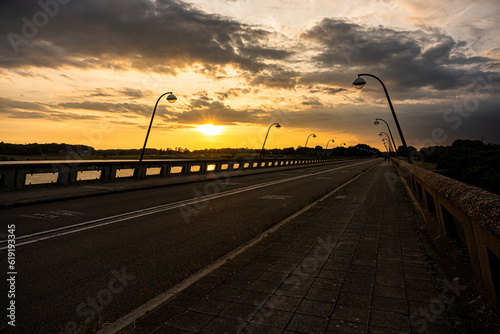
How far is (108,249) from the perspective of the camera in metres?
5.73

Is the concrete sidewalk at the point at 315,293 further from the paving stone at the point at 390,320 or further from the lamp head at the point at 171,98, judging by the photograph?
the lamp head at the point at 171,98

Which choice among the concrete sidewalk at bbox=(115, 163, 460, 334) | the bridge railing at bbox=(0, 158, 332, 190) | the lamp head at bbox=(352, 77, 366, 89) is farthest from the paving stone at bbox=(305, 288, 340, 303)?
the lamp head at bbox=(352, 77, 366, 89)

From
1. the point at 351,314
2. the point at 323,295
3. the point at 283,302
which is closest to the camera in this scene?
the point at 351,314

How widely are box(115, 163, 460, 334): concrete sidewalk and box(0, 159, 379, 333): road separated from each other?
2.49 ft

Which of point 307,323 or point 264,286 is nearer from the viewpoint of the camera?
point 307,323

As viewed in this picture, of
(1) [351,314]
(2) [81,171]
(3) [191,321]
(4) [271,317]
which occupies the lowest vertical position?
(2) [81,171]

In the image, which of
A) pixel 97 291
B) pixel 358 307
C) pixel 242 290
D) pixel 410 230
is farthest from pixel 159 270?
pixel 410 230

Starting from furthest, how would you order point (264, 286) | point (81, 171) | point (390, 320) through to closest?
point (81, 171) < point (264, 286) < point (390, 320)

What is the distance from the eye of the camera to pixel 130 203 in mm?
11102

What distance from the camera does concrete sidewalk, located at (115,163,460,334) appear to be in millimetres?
2947

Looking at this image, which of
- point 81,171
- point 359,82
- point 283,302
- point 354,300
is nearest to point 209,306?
point 283,302

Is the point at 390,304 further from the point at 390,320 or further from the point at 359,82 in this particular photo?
the point at 359,82

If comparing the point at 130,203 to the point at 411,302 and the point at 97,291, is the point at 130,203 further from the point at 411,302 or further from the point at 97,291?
the point at 411,302

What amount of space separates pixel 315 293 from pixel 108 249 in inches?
161
